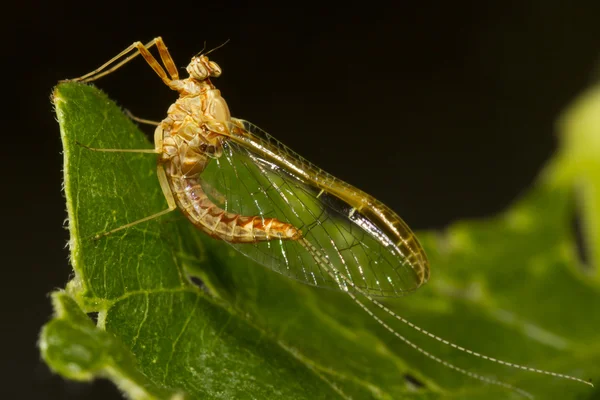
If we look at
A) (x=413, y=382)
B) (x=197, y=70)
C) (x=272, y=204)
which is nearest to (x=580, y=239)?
(x=413, y=382)

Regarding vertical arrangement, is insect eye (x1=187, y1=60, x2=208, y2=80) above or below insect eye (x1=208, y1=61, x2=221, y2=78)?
below

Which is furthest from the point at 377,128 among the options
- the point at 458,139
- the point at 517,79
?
the point at 517,79

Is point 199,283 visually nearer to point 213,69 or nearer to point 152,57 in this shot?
point 213,69

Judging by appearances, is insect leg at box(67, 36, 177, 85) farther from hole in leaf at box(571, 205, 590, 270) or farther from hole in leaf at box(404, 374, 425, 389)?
hole in leaf at box(571, 205, 590, 270)

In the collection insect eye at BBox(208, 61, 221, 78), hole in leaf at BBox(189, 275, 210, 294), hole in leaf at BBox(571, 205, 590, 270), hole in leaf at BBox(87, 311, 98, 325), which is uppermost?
hole in leaf at BBox(571, 205, 590, 270)

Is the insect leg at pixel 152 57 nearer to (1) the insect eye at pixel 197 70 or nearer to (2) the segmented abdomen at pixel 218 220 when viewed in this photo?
(1) the insect eye at pixel 197 70

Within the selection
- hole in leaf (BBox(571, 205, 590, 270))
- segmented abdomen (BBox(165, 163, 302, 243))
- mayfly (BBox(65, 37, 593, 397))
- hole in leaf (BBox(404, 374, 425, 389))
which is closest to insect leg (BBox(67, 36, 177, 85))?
mayfly (BBox(65, 37, 593, 397))

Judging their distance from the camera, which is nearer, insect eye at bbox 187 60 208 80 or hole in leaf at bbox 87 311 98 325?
hole in leaf at bbox 87 311 98 325
